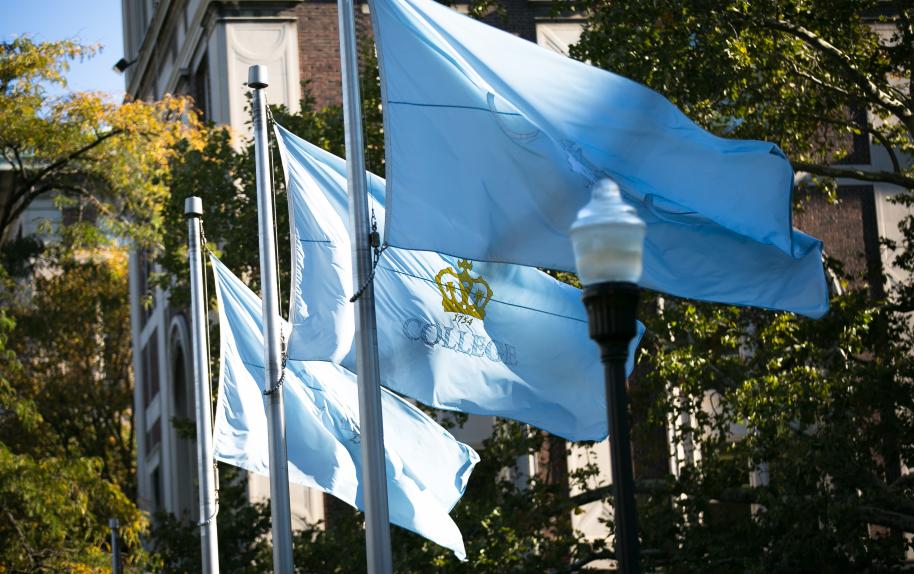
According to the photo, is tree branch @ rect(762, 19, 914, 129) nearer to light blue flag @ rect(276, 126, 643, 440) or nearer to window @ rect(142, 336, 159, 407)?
light blue flag @ rect(276, 126, 643, 440)

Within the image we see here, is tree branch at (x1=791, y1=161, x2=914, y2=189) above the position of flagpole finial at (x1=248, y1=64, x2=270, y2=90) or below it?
above

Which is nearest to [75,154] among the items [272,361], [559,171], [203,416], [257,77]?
[203,416]

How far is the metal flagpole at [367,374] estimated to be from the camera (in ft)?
41.6

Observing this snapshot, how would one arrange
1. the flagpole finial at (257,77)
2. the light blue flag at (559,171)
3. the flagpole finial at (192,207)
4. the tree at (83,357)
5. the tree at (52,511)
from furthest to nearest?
the tree at (83,357), the tree at (52,511), the flagpole finial at (192,207), the flagpole finial at (257,77), the light blue flag at (559,171)

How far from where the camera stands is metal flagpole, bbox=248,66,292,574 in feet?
49.5

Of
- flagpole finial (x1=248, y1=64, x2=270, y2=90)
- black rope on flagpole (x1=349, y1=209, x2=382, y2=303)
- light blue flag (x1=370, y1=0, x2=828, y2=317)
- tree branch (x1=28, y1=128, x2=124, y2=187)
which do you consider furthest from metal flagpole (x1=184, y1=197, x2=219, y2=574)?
tree branch (x1=28, y1=128, x2=124, y2=187)

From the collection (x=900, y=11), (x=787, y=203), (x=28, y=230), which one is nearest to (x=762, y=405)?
(x=900, y=11)

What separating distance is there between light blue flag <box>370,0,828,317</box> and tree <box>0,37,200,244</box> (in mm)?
16820

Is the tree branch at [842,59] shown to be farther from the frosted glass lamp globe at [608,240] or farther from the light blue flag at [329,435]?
the frosted glass lamp globe at [608,240]

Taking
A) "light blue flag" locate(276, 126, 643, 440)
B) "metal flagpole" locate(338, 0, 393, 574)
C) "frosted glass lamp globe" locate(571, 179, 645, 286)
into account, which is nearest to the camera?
"frosted glass lamp globe" locate(571, 179, 645, 286)

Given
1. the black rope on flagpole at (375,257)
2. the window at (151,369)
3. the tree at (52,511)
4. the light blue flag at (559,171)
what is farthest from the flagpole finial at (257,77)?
the window at (151,369)

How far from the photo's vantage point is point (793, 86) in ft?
74.8

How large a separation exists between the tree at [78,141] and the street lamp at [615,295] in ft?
70.0

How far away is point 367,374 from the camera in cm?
1276
